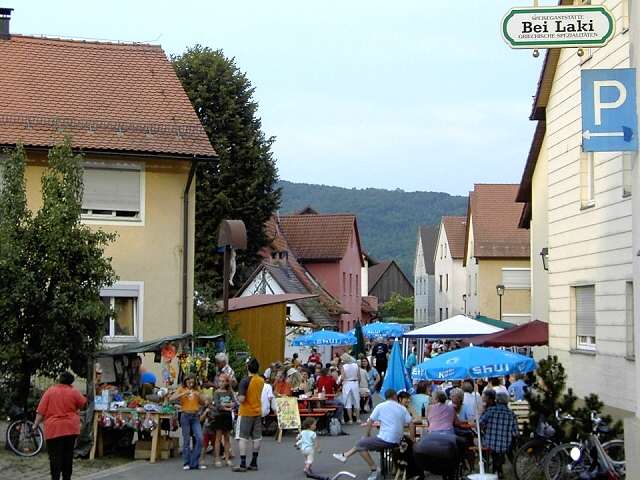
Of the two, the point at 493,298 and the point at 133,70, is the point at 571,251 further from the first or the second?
the point at 493,298

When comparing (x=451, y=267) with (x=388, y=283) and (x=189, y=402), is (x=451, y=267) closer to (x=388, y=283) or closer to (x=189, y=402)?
(x=388, y=283)

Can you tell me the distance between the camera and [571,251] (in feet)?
76.6

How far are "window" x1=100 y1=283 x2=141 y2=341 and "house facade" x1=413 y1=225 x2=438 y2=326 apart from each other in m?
75.2

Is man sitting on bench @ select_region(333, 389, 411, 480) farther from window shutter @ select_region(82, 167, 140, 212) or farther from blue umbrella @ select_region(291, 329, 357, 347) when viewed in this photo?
blue umbrella @ select_region(291, 329, 357, 347)

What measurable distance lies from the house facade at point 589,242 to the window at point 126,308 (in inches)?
394

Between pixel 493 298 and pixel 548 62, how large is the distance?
3833cm

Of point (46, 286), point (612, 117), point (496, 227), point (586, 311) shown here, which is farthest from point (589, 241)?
point (496, 227)

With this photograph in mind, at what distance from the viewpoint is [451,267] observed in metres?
85.4

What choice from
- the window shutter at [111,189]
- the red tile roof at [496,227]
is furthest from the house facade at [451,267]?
the window shutter at [111,189]

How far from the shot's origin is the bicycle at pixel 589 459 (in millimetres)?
14312

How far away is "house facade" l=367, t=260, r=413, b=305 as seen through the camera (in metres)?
140

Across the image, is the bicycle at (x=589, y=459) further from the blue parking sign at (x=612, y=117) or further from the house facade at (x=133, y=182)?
the house facade at (x=133, y=182)

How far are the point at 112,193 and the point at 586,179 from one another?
38.2ft

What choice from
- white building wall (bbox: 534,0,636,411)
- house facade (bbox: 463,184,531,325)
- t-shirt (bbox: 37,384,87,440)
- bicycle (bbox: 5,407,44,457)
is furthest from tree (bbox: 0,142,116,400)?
house facade (bbox: 463,184,531,325)
